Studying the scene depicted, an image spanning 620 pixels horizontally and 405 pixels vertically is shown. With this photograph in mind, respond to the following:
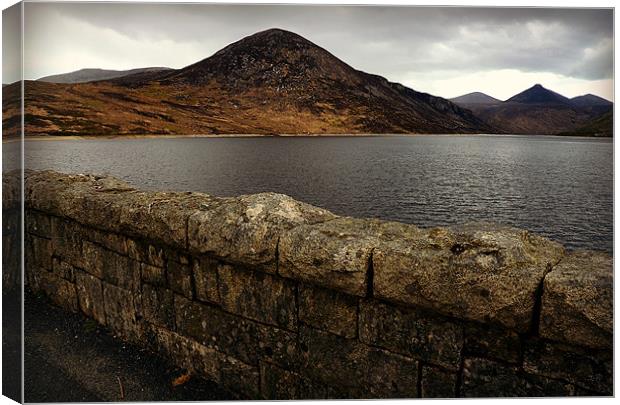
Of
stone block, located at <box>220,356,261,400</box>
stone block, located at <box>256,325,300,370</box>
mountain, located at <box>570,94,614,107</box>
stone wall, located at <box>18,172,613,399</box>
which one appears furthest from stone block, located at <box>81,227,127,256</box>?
mountain, located at <box>570,94,614,107</box>

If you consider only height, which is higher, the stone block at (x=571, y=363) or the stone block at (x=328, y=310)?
the stone block at (x=328, y=310)

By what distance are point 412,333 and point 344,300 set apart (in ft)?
1.67

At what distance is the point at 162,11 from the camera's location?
4.95 m

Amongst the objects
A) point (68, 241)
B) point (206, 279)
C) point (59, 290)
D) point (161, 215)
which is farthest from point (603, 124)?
point (59, 290)

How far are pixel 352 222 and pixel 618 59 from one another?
2.79m

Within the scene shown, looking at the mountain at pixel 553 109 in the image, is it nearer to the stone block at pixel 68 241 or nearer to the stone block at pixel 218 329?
the stone block at pixel 218 329

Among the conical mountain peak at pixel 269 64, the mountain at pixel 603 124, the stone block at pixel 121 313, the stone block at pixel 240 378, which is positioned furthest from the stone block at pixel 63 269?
the mountain at pixel 603 124

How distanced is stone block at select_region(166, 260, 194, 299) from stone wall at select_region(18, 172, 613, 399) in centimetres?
1

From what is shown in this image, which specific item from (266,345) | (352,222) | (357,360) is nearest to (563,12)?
(352,222)

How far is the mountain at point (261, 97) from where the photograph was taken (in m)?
7.52

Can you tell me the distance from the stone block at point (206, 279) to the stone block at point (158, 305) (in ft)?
1.29

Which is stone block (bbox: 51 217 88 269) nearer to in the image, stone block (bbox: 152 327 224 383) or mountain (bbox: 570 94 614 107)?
stone block (bbox: 152 327 224 383)

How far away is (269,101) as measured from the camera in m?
10.5

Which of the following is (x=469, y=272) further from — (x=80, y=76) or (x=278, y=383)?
(x=80, y=76)
